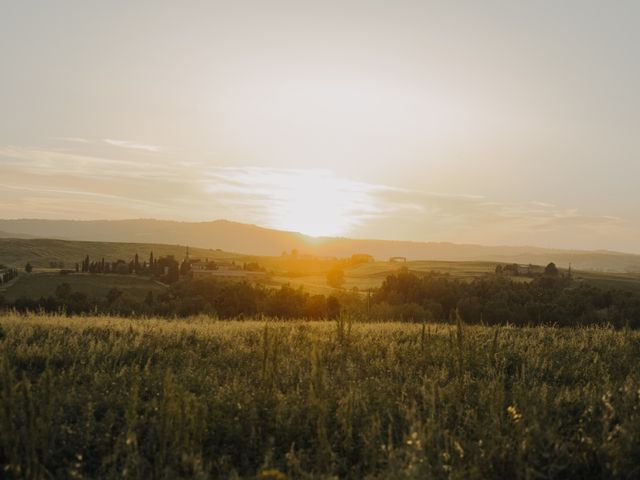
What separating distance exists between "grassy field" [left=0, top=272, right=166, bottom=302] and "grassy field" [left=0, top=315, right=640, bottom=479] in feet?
236

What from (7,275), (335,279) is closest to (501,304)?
(335,279)

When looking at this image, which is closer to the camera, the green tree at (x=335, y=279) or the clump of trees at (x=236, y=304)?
the clump of trees at (x=236, y=304)

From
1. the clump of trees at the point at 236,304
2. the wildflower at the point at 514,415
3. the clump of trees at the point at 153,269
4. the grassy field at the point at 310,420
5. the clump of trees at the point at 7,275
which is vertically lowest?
the clump of trees at the point at 7,275

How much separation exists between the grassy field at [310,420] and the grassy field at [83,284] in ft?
236

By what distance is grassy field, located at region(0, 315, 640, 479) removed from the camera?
21.6 feet

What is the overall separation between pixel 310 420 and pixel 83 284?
93104 millimetres

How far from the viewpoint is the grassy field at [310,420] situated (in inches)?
259

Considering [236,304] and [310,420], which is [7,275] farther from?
[310,420]

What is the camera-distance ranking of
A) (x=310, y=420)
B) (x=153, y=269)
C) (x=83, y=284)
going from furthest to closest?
(x=153, y=269) → (x=83, y=284) → (x=310, y=420)

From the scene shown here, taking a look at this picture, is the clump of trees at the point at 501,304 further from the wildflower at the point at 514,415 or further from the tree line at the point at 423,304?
the wildflower at the point at 514,415

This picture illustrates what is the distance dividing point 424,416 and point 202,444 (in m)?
3.33

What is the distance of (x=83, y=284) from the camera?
9231 centimetres

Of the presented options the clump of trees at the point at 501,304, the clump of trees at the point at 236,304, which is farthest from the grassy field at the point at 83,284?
the clump of trees at the point at 501,304

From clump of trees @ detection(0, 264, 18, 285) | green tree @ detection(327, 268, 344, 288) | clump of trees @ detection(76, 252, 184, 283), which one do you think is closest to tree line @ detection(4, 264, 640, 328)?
clump of trees @ detection(76, 252, 184, 283)
